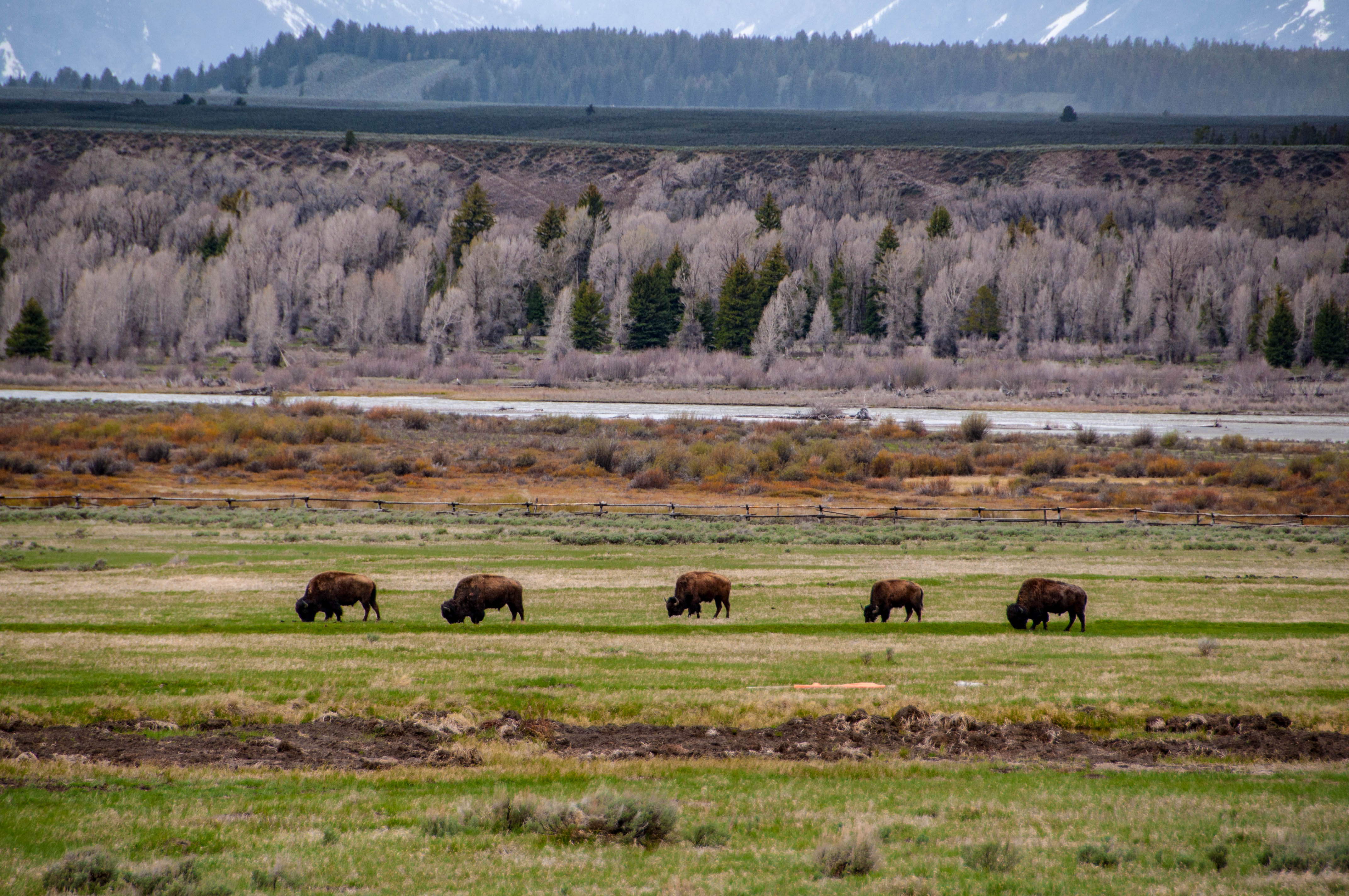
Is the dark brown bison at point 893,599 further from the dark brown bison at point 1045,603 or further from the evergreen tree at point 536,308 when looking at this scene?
the evergreen tree at point 536,308

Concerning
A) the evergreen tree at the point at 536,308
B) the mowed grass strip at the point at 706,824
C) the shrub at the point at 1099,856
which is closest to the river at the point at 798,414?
the evergreen tree at the point at 536,308

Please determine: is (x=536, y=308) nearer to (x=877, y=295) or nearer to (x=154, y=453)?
(x=877, y=295)

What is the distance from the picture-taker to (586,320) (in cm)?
10994

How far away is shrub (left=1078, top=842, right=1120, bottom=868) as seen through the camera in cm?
780

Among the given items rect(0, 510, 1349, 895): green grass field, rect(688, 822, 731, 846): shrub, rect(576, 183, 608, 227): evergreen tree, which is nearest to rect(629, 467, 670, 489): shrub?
rect(0, 510, 1349, 895): green grass field

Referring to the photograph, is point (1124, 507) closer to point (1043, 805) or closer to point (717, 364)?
point (1043, 805)

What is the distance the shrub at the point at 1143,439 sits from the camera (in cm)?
6075

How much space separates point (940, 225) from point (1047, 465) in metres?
85.7

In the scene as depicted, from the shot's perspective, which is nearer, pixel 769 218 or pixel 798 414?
Result: pixel 798 414

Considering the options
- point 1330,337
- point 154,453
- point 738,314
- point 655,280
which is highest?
point 655,280

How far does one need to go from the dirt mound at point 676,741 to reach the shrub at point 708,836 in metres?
2.77

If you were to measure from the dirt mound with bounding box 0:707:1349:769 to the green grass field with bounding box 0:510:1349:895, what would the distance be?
0.34m

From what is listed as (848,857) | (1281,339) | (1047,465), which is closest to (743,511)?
(1047,465)

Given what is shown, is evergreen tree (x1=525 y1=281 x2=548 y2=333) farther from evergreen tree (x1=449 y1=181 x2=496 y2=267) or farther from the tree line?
evergreen tree (x1=449 y1=181 x2=496 y2=267)
